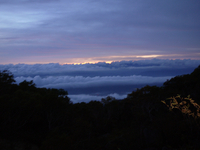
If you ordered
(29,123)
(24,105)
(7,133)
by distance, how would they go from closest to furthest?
(7,133)
(24,105)
(29,123)

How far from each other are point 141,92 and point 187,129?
20521 mm

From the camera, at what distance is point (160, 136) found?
5699 millimetres

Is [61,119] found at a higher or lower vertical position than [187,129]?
lower

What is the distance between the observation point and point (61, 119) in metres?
16.6

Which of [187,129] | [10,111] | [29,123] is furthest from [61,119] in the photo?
[187,129]

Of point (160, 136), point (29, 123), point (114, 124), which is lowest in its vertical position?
point (114, 124)

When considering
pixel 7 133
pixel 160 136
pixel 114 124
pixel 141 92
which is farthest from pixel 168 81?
pixel 7 133

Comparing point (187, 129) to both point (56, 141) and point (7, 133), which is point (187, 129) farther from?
point (7, 133)

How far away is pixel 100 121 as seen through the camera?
81.0 ft

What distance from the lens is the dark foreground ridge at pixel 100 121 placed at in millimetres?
5389

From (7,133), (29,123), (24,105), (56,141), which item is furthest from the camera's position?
(29,123)

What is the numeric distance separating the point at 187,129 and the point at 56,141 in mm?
5958

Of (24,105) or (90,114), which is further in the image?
(90,114)

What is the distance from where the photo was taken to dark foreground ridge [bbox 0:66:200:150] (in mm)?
5389
